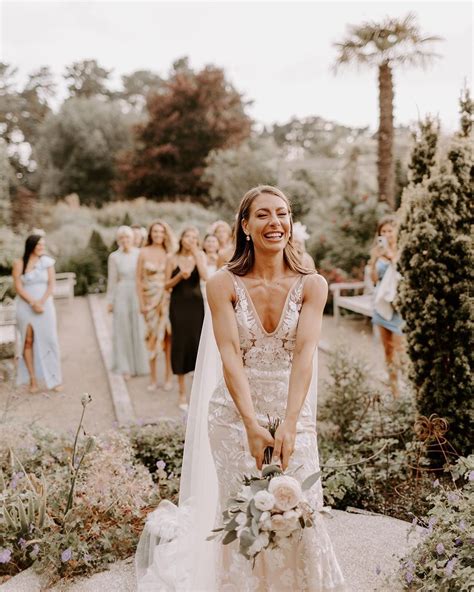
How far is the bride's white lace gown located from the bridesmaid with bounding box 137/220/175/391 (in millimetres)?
5472

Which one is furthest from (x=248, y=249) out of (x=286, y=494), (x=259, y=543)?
(x=259, y=543)

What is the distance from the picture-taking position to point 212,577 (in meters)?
3.09

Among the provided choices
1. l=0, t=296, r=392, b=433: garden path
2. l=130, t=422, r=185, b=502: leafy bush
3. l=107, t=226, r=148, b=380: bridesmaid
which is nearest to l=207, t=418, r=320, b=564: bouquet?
l=0, t=296, r=392, b=433: garden path

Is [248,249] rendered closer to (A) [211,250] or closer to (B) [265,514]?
(B) [265,514]

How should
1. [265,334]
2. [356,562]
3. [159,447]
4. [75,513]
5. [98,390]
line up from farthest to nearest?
[98,390] < [159,447] < [75,513] < [356,562] < [265,334]

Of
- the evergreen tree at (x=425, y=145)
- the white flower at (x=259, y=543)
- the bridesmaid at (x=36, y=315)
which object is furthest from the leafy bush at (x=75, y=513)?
the bridesmaid at (x=36, y=315)

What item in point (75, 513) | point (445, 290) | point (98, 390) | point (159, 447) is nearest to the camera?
point (75, 513)

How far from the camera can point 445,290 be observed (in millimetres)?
4840

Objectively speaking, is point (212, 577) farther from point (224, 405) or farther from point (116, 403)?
point (116, 403)

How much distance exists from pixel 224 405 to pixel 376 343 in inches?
315

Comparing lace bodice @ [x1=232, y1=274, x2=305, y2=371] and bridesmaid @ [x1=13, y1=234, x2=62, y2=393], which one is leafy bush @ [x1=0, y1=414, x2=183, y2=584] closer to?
lace bodice @ [x1=232, y1=274, x2=305, y2=371]

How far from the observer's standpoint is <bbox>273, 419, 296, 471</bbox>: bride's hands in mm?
2674

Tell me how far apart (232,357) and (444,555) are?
5.18 feet

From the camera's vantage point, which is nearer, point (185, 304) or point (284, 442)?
point (284, 442)
